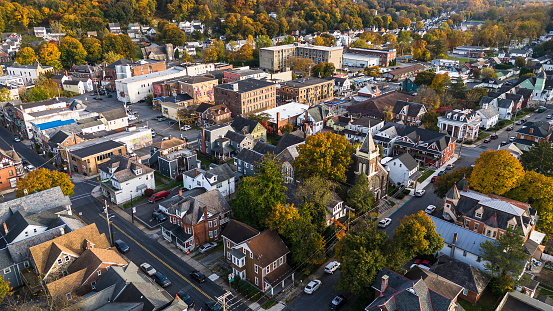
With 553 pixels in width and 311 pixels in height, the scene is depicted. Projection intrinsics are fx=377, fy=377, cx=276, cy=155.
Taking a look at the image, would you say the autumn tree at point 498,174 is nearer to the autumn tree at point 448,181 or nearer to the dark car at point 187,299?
the autumn tree at point 448,181

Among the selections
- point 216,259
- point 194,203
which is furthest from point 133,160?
point 216,259

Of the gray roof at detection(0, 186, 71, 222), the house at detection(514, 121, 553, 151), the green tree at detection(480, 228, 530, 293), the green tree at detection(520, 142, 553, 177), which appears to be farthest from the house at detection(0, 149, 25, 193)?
the house at detection(514, 121, 553, 151)

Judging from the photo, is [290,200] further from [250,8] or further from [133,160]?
[250,8]

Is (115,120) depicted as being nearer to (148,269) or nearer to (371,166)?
(148,269)

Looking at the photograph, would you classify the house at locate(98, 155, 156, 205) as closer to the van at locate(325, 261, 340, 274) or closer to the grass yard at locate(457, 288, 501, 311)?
the van at locate(325, 261, 340, 274)

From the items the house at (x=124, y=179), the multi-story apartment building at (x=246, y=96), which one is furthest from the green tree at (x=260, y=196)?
the multi-story apartment building at (x=246, y=96)

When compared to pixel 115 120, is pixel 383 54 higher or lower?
higher

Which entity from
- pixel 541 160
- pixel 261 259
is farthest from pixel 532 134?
pixel 261 259
